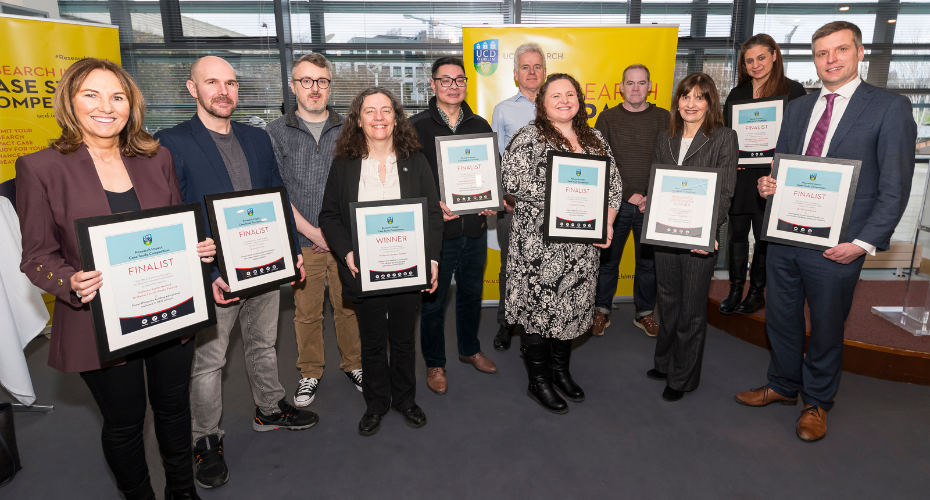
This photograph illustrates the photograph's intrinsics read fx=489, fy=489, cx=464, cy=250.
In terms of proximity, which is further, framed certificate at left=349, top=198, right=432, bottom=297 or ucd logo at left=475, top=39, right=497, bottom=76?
ucd logo at left=475, top=39, right=497, bottom=76

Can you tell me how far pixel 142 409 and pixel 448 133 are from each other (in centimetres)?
200

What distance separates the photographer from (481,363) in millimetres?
3340

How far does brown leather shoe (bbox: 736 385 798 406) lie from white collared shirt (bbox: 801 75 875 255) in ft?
3.20

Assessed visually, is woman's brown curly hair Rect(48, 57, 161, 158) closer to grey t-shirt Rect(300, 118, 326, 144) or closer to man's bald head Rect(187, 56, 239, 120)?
man's bald head Rect(187, 56, 239, 120)

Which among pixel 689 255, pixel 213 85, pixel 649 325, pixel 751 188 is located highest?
pixel 213 85

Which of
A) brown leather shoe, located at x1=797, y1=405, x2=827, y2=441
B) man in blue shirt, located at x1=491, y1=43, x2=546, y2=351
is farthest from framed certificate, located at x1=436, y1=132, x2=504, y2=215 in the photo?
brown leather shoe, located at x1=797, y1=405, x2=827, y2=441

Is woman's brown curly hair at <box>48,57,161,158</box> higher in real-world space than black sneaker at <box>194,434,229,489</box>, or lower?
higher

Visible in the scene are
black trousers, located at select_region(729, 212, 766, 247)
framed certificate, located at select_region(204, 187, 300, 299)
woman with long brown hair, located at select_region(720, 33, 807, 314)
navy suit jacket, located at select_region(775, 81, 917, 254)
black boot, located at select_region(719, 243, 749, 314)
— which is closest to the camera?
framed certificate, located at select_region(204, 187, 300, 299)

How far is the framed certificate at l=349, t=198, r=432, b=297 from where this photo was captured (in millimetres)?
2246

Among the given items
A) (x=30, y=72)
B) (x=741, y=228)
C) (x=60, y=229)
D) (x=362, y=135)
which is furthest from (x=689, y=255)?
(x=30, y=72)

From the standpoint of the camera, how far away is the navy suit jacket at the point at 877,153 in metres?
2.17

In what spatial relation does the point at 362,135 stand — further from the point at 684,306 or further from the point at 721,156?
the point at 684,306

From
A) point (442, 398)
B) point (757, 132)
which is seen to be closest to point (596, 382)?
point (442, 398)

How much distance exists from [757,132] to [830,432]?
1.79m
